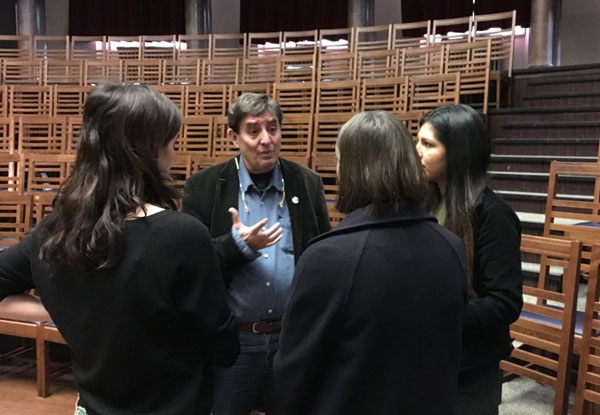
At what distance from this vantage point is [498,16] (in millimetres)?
4996

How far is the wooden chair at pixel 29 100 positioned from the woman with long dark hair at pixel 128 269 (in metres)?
5.17

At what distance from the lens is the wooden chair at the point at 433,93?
424 cm

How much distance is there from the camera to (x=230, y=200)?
137 centimetres

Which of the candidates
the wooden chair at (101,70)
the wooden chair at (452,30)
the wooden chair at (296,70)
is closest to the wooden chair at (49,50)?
the wooden chair at (101,70)

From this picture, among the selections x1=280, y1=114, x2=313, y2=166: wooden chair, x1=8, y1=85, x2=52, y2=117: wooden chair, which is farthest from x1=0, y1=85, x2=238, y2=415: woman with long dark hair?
x1=8, y1=85, x2=52, y2=117: wooden chair

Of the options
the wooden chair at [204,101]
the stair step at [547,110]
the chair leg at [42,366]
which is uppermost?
the wooden chair at [204,101]

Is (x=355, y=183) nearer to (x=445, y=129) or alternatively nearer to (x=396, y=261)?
(x=396, y=261)

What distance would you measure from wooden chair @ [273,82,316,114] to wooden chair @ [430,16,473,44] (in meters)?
1.38

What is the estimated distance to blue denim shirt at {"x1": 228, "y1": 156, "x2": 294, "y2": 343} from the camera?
1.30m

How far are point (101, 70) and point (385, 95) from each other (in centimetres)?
352

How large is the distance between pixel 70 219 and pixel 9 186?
3306mm

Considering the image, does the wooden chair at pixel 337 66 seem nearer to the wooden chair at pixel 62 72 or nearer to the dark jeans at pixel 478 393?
the wooden chair at pixel 62 72

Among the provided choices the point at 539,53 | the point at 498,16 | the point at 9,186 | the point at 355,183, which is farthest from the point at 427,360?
the point at 539,53

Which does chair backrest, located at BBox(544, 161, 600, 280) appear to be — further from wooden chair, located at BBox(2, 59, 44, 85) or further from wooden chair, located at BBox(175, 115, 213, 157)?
wooden chair, located at BBox(2, 59, 44, 85)
